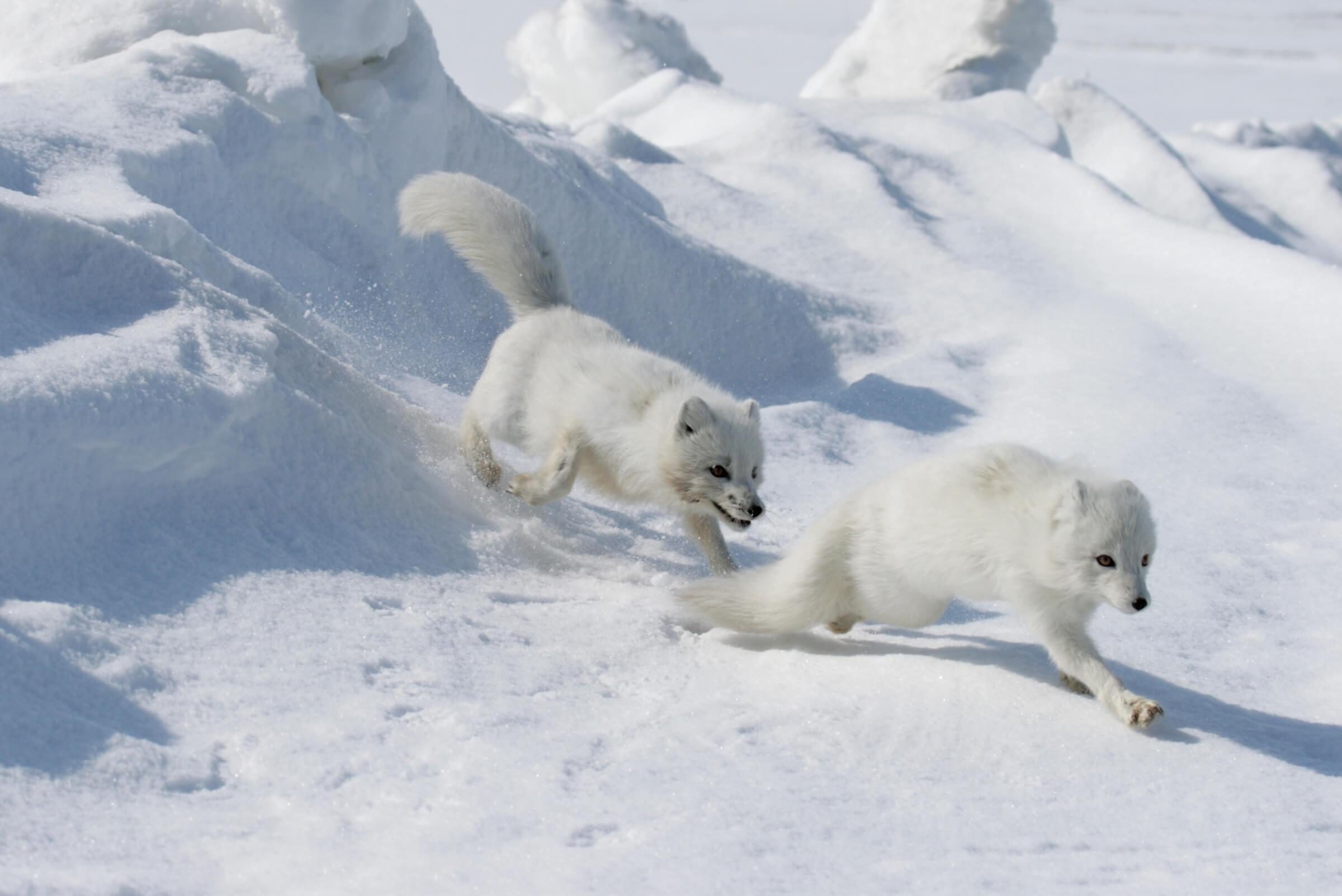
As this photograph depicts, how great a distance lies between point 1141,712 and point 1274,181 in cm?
1011

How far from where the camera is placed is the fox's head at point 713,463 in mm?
3141

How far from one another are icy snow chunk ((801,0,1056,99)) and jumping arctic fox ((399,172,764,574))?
26.1 ft

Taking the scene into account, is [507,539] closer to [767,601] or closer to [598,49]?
[767,601]

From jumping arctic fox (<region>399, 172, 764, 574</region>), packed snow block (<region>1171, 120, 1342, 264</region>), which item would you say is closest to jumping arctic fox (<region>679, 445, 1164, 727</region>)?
jumping arctic fox (<region>399, 172, 764, 574</region>)

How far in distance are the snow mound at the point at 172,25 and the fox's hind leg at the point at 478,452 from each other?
83.3 inches

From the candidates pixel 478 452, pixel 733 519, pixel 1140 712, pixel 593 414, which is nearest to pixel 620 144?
pixel 478 452

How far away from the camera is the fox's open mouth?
3.15m

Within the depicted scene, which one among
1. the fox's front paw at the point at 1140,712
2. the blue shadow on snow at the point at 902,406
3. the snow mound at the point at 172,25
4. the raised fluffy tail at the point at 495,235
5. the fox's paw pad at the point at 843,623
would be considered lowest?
the blue shadow on snow at the point at 902,406

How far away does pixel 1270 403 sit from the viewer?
193 inches

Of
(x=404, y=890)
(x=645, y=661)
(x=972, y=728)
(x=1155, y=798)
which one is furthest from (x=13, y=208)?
(x=1155, y=798)

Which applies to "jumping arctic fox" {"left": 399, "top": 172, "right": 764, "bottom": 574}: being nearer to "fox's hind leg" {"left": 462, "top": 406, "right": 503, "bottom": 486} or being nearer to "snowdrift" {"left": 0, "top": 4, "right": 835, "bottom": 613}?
"fox's hind leg" {"left": 462, "top": 406, "right": 503, "bottom": 486}

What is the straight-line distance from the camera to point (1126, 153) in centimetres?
995

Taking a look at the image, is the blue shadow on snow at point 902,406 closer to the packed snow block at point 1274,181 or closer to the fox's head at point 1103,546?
the fox's head at point 1103,546

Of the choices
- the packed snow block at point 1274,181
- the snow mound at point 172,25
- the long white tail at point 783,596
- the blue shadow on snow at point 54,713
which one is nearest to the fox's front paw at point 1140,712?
the long white tail at point 783,596
